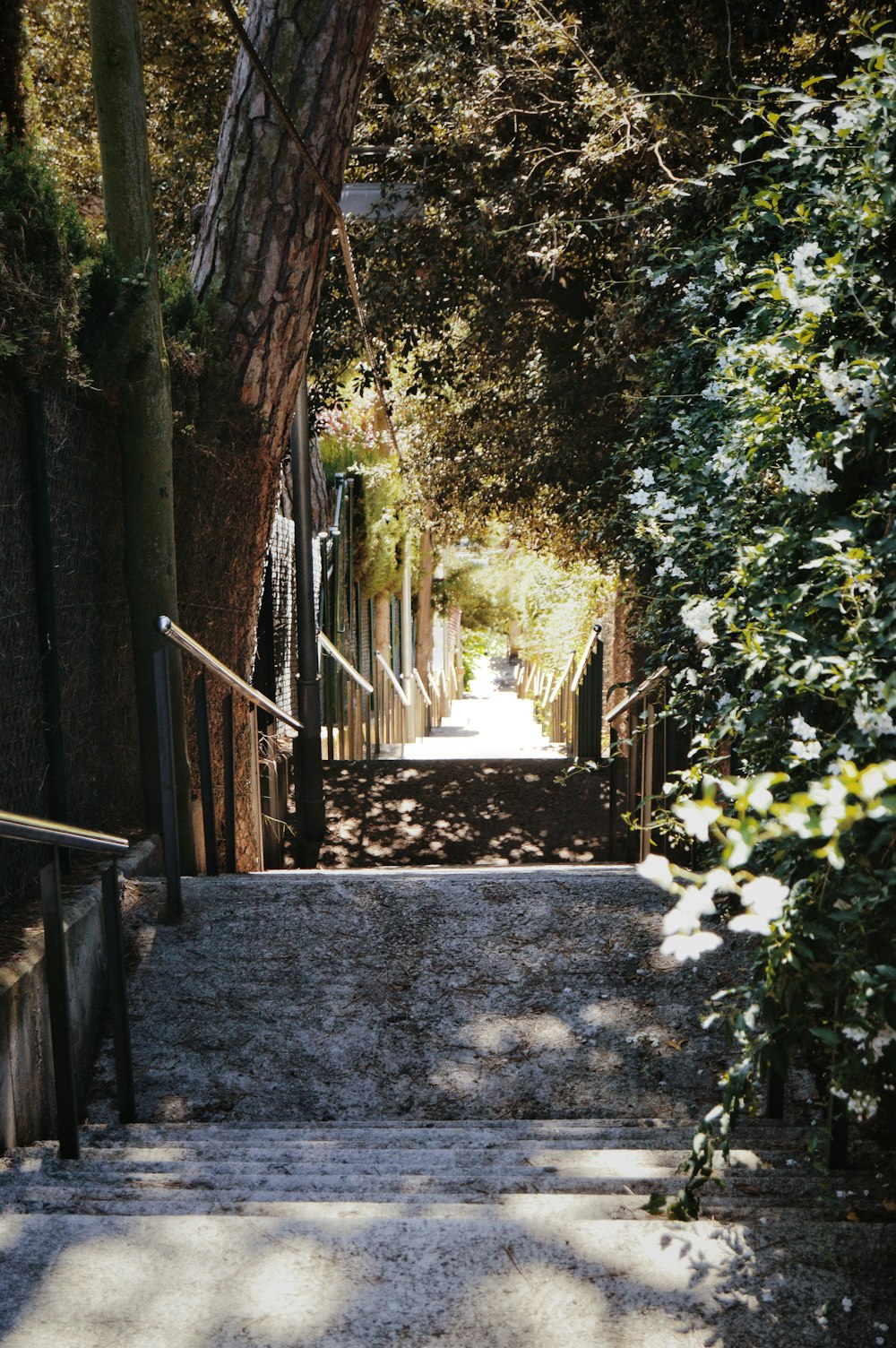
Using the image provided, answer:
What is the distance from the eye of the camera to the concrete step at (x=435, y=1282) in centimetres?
180

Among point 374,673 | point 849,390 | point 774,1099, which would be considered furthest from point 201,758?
point 374,673

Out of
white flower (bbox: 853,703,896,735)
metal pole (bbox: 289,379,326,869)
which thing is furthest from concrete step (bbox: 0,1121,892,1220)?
metal pole (bbox: 289,379,326,869)

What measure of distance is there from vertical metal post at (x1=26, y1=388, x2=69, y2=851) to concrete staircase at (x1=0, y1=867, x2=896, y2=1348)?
2.03 ft

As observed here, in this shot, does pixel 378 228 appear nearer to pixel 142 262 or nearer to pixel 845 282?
pixel 142 262

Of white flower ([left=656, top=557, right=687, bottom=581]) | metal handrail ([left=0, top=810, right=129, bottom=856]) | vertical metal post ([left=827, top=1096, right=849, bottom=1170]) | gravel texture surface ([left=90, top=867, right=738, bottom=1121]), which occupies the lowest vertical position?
gravel texture surface ([left=90, top=867, right=738, bottom=1121])

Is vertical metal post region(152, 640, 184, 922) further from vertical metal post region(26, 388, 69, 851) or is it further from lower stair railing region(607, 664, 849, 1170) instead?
lower stair railing region(607, 664, 849, 1170)

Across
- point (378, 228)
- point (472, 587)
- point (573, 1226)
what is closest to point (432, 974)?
point (573, 1226)

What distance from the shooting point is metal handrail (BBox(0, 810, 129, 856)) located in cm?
231

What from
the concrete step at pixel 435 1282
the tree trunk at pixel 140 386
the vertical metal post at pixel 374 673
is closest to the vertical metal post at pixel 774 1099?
the concrete step at pixel 435 1282

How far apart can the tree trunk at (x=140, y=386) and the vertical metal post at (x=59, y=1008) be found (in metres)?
2.07

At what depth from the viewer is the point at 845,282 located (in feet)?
7.34

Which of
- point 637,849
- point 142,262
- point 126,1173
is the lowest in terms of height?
point 637,849

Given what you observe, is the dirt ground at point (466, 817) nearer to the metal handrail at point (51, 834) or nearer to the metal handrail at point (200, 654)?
the metal handrail at point (200, 654)

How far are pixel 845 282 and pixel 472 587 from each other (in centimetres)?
2796
